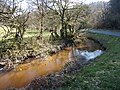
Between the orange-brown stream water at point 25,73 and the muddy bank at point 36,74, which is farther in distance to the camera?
the orange-brown stream water at point 25,73

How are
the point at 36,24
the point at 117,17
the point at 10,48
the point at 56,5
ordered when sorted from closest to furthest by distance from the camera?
the point at 10,48 → the point at 36,24 → the point at 56,5 → the point at 117,17

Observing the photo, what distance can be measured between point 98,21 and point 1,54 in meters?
53.8

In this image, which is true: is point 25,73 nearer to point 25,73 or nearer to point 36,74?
point 25,73

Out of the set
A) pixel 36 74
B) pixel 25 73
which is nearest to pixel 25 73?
pixel 25 73

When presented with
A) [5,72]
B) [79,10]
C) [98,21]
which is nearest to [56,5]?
[79,10]

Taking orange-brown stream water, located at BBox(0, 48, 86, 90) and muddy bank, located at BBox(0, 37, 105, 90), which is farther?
orange-brown stream water, located at BBox(0, 48, 86, 90)

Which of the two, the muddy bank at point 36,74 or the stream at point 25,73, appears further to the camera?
the stream at point 25,73

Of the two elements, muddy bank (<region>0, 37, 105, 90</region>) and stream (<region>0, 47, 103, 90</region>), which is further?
stream (<region>0, 47, 103, 90</region>)

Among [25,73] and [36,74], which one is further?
[25,73]

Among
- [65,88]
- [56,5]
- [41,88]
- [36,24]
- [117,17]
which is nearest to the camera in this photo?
[65,88]

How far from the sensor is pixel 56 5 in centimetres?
4819

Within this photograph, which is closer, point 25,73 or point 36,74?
point 36,74

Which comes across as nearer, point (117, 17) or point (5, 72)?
point (5, 72)

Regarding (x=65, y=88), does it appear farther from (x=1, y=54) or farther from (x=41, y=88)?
(x=1, y=54)
